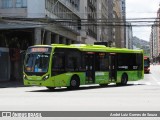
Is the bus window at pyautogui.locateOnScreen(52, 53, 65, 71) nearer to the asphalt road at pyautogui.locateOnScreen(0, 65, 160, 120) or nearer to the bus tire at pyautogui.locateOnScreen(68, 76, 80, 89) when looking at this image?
the bus tire at pyautogui.locateOnScreen(68, 76, 80, 89)

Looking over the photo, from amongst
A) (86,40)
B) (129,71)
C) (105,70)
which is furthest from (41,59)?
(86,40)

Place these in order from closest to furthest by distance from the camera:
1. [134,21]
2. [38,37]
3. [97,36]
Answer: [134,21] < [38,37] < [97,36]

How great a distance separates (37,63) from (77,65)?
3.23 meters

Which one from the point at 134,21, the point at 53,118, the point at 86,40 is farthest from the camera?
the point at 86,40

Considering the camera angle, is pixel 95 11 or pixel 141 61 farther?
pixel 95 11

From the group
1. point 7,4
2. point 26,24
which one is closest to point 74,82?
point 26,24

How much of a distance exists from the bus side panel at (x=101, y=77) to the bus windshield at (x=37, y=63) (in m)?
5.23

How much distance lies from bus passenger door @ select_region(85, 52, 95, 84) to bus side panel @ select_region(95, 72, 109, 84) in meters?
0.41

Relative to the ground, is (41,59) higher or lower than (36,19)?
lower

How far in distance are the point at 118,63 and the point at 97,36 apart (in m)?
70.7

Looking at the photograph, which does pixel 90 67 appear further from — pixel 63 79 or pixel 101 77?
pixel 63 79

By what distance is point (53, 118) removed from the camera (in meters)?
12.7

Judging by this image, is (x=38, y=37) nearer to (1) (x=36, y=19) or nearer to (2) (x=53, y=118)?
(1) (x=36, y=19)

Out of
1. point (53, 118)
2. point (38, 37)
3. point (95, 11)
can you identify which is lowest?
point (53, 118)
